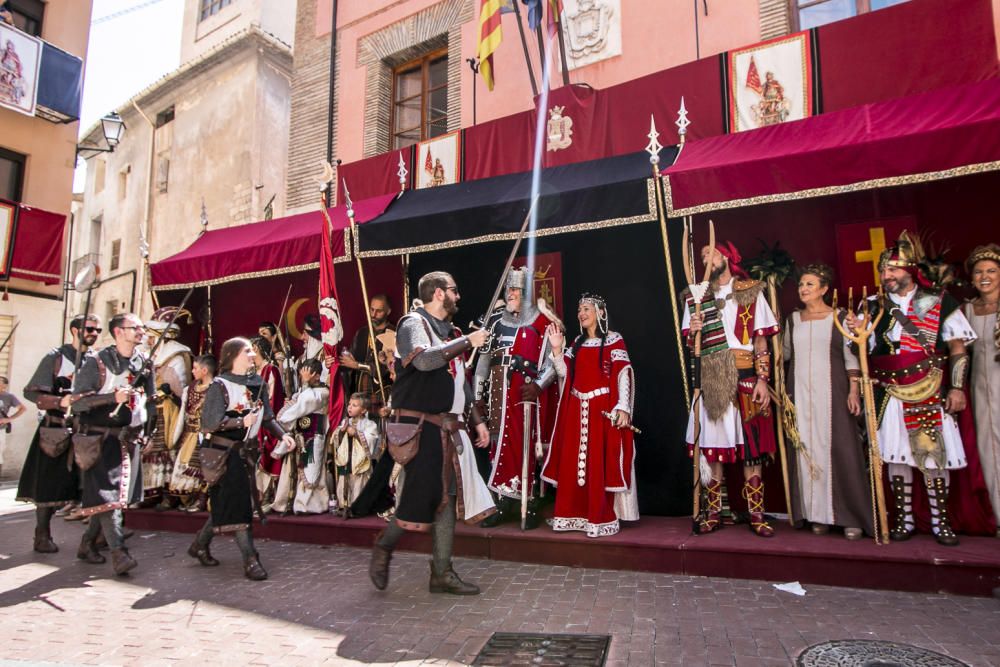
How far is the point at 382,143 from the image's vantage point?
10.3 m

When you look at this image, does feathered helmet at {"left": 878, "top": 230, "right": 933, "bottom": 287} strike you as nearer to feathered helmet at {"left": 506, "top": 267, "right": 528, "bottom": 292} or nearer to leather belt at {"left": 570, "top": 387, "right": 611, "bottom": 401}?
leather belt at {"left": 570, "top": 387, "right": 611, "bottom": 401}

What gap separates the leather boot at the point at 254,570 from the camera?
16.3 ft

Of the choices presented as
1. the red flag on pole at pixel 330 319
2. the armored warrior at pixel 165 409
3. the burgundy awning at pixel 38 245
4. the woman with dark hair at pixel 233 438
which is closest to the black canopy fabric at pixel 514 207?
the red flag on pole at pixel 330 319

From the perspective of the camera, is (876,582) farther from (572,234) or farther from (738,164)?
(572,234)

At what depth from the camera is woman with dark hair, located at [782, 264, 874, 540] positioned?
4.94m

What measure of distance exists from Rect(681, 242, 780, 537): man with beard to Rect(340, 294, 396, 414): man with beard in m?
3.33

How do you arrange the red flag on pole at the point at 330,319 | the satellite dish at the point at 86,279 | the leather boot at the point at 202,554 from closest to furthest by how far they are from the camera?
the leather boot at the point at 202,554 < the satellite dish at the point at 86,279 < the red flag on pole at the point at 330,319

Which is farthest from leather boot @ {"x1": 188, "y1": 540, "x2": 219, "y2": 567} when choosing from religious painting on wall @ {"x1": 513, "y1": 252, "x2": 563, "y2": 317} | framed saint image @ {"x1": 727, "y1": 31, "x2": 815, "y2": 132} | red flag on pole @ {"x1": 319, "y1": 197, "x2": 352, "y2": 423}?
framed saint image @ {"x1": 727, "y1": 31, "x2": 815, "y2": 132}

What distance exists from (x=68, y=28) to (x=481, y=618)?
16.9m

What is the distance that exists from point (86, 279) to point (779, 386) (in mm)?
6329

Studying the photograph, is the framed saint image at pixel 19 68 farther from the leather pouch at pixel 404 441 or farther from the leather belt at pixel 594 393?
the leather belt at pixel 594 393

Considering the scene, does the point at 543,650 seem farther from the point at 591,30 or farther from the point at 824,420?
the point at 591,30

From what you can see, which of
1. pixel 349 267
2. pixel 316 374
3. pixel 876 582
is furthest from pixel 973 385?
pixel 349 267

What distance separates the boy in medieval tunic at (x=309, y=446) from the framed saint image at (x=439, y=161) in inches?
115
